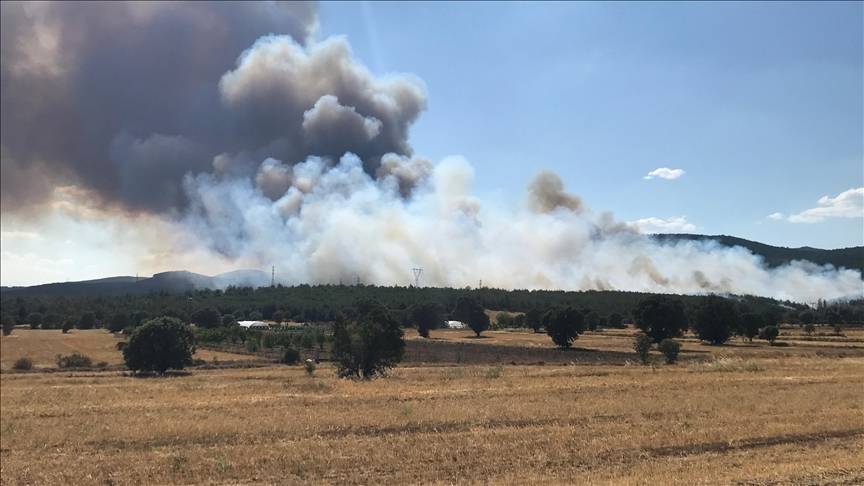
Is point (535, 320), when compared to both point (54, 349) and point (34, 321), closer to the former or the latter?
point (54, 349)

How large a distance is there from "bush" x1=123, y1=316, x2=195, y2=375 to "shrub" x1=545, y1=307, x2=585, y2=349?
4629 centimetres

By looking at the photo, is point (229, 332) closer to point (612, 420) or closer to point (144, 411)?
point (144, 411)

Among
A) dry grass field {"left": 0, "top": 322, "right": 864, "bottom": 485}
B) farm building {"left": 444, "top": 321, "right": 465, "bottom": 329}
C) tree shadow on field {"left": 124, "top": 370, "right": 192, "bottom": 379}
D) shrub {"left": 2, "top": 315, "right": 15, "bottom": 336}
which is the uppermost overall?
shrub {"left": 2, "top": 315, "right": 15, "bottom": 336}

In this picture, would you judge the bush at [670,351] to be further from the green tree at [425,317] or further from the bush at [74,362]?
the green tree at [425,317]

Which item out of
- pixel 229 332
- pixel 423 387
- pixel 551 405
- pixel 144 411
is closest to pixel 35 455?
pixel 144 411

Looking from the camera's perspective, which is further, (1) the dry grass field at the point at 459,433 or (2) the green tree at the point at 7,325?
(2) the green tree at the point at 7,325

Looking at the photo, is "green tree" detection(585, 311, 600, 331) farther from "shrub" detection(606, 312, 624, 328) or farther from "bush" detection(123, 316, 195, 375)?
"bush" detection(123, 316, 195, 375)

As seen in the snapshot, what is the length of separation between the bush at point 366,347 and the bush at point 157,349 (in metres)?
22.4

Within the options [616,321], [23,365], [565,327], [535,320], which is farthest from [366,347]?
[616,321]

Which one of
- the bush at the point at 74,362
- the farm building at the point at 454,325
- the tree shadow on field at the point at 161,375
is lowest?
the tree shadow on field at the point at 161,375

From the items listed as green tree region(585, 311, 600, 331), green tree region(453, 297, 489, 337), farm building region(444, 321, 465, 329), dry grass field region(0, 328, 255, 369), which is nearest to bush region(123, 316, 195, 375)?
dry grass field region(0, 328, 255, 369)

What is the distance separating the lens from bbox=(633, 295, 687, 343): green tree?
9150 centimetres

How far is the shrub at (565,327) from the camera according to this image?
278 feet

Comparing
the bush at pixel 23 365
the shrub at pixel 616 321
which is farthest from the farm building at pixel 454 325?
the bush at pixel 23 365
